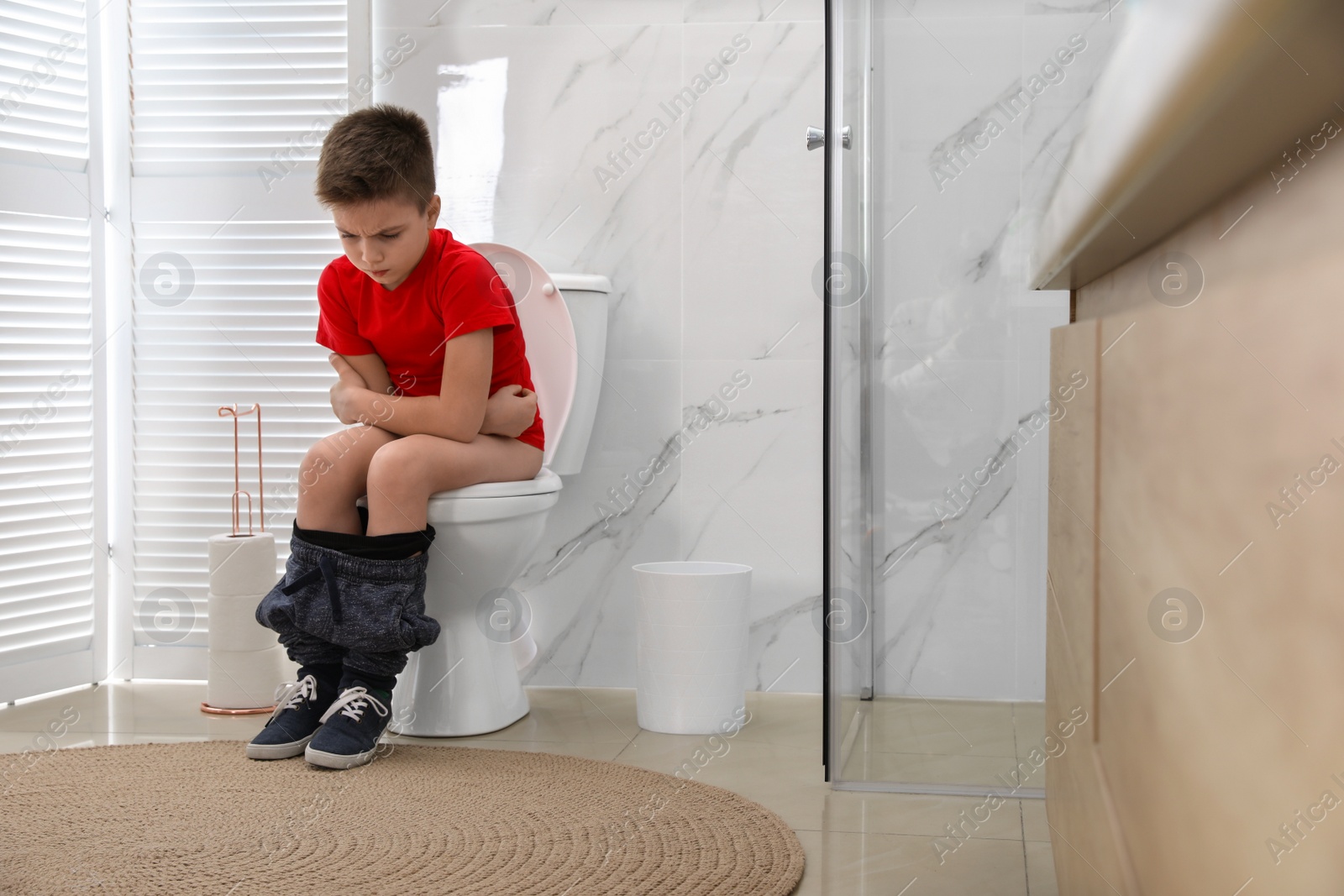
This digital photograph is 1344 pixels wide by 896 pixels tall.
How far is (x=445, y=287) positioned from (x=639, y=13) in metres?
0.78

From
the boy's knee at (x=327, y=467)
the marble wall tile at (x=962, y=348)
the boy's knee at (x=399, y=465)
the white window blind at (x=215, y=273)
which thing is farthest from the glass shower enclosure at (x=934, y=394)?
the white window blind at (x=215, y=273)

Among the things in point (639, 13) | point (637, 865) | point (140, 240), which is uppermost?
point (639, 13)

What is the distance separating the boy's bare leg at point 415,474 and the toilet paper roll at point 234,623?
1.51 feet

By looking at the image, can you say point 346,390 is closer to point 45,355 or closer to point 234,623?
point 234,623

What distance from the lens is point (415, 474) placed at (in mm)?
1559

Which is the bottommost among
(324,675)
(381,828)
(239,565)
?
(381,828)

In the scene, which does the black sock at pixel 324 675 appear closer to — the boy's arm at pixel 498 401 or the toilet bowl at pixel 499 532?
the toilet bowl at pixel 499 532

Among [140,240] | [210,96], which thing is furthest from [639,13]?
[140,240]

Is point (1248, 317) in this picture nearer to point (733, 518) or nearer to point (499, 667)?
point (499, 667)

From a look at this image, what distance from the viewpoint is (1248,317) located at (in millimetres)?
321

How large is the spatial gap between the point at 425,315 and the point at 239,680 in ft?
2.54

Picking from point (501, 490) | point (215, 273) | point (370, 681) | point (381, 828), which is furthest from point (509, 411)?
point (215, 273)

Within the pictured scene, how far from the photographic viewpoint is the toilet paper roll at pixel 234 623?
6.33 ft

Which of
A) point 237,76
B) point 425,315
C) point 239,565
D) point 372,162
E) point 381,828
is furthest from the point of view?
point 237,76
